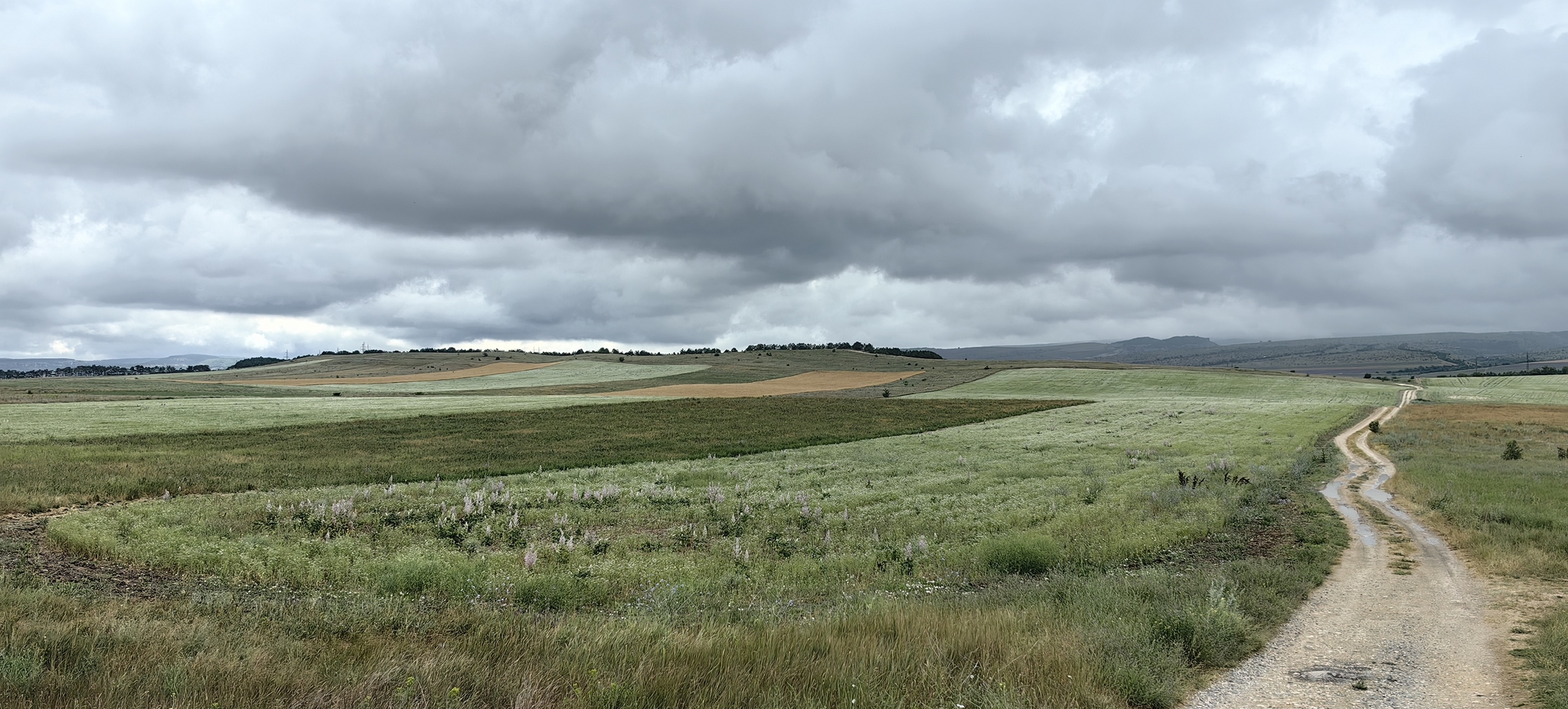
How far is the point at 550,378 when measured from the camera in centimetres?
11825

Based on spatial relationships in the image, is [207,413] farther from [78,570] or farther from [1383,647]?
[1383,647]

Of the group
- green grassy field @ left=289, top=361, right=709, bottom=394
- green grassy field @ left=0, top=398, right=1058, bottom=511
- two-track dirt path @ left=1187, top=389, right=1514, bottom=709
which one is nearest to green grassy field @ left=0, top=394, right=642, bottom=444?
→ green grassy field @ left=0, top=398, right=1058, bottom=511

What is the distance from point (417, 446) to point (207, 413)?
86.2ft

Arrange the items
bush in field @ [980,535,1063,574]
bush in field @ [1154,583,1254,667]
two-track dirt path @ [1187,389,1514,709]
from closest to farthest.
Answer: two-track dirt path @ [1187,389,1514,709]
bush in field @ [1154,583,1254,667]
bush in field @ [980,535,1063,574]

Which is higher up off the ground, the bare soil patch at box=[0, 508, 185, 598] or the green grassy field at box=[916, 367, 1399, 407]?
the bare soil patch at box=[0, 508, 185, 598]

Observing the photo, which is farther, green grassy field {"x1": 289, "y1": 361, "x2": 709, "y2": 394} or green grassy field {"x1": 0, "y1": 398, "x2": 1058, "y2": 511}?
green grassy field {"x1": 289, "y1": 361, "x2": 709, "y2": 394}

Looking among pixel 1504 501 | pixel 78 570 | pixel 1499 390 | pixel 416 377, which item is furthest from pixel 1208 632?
pixel 416 377

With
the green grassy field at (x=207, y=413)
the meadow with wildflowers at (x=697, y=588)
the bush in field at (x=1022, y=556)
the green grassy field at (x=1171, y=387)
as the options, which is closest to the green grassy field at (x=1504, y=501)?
the meadow with wildflowers at (x=697, y=588)

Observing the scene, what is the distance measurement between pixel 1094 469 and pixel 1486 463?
1547cm

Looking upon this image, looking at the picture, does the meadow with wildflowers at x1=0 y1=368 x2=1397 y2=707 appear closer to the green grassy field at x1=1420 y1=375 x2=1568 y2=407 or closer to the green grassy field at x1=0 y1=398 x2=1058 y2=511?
the green grassy field at x1=0 y1=398 x2=1058 y2=511

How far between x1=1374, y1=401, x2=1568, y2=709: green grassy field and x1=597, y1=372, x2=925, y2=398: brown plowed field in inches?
2448

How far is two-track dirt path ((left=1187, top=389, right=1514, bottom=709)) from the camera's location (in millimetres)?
7680

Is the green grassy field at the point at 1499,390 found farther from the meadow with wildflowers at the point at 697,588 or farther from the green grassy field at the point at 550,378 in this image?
the green grassy field at the point at 550,378

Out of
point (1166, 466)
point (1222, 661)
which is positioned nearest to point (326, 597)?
point (1222, 661)
